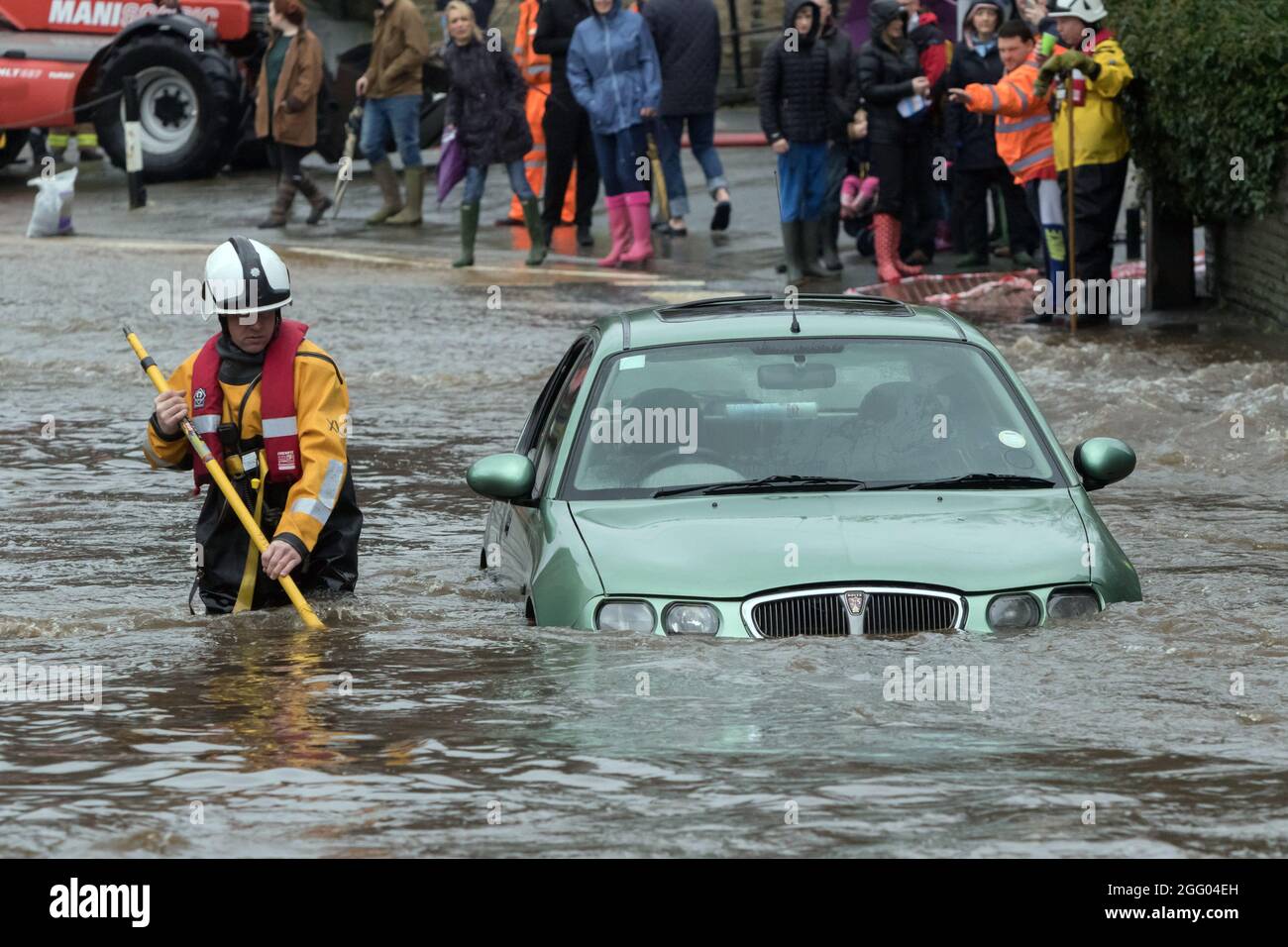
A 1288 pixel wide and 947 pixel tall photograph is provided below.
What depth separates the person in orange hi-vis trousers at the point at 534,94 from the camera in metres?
20.8

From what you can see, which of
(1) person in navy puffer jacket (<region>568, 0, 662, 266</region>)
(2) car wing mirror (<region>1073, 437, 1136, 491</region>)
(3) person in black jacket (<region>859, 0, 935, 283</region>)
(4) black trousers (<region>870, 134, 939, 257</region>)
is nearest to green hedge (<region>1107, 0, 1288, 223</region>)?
(3) person in black jacket (<region>859, 0, 935, 283</region>)

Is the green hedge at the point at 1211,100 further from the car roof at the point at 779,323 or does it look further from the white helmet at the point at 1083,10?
the car roof at the point at 779,323

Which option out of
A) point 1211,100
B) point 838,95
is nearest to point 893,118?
point 838,95

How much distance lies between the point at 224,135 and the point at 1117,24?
33.6 feet

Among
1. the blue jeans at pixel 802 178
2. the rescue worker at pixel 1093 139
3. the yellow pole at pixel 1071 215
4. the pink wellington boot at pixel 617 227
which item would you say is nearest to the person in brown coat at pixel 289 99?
the pink wellington boot at pixel 617 227

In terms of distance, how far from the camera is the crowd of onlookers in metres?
16.5

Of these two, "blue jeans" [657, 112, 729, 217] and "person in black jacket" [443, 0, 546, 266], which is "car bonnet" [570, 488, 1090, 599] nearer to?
"person in black jacket" [443, 0, 546, 266]

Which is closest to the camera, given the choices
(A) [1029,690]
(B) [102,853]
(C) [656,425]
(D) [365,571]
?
(B) [102,853]

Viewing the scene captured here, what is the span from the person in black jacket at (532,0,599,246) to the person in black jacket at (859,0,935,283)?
2.68 metres

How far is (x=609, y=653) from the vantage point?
711 cm

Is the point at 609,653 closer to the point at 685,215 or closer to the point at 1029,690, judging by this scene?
the point at 1029,690

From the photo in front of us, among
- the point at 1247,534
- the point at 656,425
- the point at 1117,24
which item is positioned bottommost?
the point at 1247,534

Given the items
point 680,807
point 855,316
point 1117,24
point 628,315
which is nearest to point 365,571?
point 628,315
